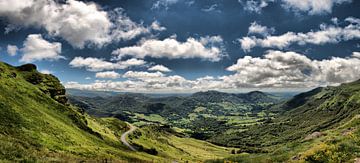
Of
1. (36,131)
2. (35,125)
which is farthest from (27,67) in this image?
(36,131)

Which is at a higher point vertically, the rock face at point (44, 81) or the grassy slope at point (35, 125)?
the rock face at point (44, 81)

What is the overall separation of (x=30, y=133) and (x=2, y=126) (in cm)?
664

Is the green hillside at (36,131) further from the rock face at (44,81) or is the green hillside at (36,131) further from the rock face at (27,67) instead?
the rock face at (27,67)

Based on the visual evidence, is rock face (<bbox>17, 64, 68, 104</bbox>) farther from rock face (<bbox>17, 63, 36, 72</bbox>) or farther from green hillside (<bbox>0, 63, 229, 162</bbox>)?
green hillside (<bbox>0, 63, 229, 162</bbox>)

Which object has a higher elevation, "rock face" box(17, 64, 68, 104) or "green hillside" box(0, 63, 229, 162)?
"rock face" box(17, 64, 68, 104)

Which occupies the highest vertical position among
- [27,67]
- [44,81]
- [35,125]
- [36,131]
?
[27,67]

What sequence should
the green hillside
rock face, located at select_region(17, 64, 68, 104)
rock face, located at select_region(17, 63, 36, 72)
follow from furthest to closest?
rock face, located at select_region(17, 63, 36, 72) < rock face, located at select_region(17, 64, 68, 104) < the green hillside

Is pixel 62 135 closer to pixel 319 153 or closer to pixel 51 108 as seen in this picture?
pixel 51 108

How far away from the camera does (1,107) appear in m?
59.8

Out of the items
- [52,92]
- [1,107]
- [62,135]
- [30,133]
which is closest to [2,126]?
[30,133]

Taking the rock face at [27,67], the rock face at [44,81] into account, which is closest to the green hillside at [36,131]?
the rock face at [44,81]

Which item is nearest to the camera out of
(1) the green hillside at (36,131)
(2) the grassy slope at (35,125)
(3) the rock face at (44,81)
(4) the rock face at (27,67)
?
(1) the green hillside at (36,131)

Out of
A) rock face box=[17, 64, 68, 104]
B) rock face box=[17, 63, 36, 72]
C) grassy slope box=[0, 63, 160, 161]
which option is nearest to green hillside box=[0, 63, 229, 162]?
grassy slope box=[0, 63, 160, 161]

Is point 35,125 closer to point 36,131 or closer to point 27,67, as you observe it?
point 36,131
